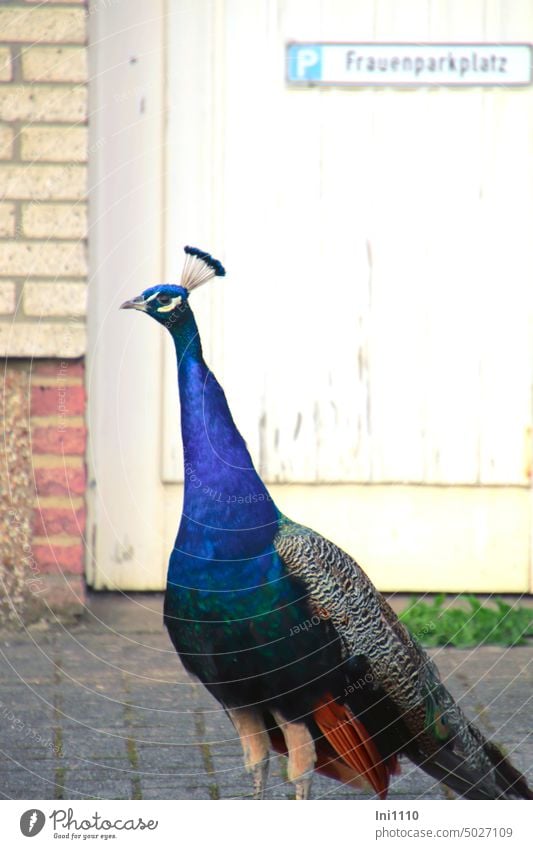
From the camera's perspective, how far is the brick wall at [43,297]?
4043mm

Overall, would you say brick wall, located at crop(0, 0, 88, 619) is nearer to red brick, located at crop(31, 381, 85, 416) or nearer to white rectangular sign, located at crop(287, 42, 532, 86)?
red brick, located at crop(31, 381, 85, 416)

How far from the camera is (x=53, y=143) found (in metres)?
4.06

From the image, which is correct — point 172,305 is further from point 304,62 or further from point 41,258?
point 304,62

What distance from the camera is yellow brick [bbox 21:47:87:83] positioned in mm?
4039

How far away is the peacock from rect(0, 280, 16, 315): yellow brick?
4.46 ft

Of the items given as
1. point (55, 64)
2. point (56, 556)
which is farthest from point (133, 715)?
point (55, 64)

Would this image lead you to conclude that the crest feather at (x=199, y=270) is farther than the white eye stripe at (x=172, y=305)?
Yes

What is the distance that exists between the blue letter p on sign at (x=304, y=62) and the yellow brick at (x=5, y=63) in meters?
0.83

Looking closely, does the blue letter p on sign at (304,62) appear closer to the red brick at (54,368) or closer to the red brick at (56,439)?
the red brick at (54,368)

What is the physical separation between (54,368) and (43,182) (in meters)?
0.53

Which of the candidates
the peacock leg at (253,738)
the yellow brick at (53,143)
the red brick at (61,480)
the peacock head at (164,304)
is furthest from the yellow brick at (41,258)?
the peacock leg at (253,738)

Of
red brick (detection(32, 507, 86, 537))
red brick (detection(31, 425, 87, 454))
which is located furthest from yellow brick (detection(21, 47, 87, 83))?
red brick (detection(32, 507, 86, 537))
